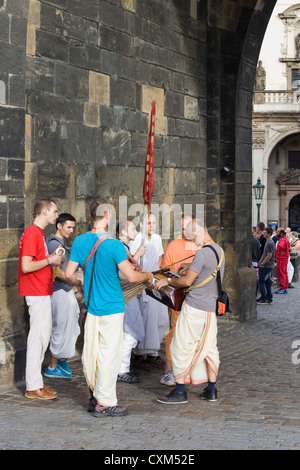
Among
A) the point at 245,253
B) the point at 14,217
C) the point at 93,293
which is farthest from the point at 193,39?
the point at 93,293

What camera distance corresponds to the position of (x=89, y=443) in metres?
5.92

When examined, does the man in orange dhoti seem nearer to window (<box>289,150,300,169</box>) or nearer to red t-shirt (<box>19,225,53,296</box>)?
red t-shirt (<box>19,225,53,296</box>)

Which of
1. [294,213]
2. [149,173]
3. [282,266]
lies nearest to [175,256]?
[149,173]

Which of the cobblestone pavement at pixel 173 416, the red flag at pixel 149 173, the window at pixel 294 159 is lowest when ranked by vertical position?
the cobblestone pavement at pixel 173 416

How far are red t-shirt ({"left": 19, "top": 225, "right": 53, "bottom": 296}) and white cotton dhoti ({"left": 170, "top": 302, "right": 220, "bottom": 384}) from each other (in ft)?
3.91

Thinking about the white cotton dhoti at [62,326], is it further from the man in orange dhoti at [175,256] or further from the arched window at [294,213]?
the arched window at [294,213]

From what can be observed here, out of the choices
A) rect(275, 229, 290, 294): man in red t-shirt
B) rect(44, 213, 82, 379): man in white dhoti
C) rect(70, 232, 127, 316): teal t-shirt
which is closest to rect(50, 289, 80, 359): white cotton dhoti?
rect(44, 213, 82, 379): man in white dhoti

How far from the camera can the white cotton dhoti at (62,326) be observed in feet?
27.2

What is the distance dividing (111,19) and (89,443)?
573cm

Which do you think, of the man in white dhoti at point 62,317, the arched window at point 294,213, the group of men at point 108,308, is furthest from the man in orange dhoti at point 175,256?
the arched window at point 294,213

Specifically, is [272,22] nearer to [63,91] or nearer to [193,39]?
[193,39]

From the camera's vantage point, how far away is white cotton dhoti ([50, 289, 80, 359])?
27.2 ft

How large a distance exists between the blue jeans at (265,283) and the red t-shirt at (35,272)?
8554 mm

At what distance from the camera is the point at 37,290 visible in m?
7.40
